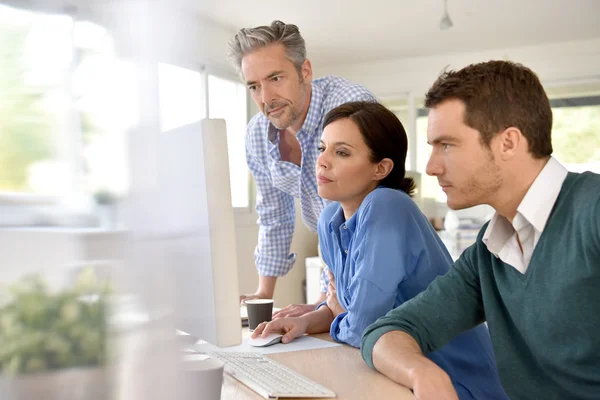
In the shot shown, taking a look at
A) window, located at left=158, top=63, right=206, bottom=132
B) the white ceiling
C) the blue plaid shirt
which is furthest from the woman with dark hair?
the white ceiling

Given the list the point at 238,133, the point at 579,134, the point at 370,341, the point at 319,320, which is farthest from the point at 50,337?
the point at 579,134

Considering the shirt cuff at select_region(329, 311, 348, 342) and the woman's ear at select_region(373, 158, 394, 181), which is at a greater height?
the woman's ear at select_region(373, 158, 394, 181)

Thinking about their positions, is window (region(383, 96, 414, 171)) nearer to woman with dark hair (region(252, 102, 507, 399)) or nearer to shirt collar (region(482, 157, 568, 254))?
woman with dark hair (region(252, 102, 507, 399))

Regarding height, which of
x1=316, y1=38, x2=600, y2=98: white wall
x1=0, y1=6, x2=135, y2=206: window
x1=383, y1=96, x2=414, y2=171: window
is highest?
x1=316, y1=38, x2=600, y2=98: white wall

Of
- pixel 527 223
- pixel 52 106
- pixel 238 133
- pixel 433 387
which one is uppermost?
pixel 238 133

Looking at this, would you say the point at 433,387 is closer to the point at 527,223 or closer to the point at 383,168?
the point at 527,223

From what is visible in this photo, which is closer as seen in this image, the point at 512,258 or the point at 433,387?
the point at 433,387

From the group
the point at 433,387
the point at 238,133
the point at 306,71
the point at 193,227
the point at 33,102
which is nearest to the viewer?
the point at 33,102

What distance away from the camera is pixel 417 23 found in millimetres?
4941

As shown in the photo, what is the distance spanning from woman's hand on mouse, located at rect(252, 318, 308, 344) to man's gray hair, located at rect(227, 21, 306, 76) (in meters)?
1.00

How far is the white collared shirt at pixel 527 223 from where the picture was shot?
3.59 feet

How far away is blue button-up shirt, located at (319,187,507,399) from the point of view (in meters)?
1.26

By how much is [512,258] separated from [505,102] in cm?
32

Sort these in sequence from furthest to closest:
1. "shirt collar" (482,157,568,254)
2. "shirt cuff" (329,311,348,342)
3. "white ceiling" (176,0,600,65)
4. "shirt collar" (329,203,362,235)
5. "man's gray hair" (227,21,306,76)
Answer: "white ceiling" (176,0,600,65)
"man's gray hair" (227,21,306,76)
"shirt collar" (329,203,362,235)
"shirt cuff" (329,311,348,342)
"shirt collar" (482,157,568,254)
